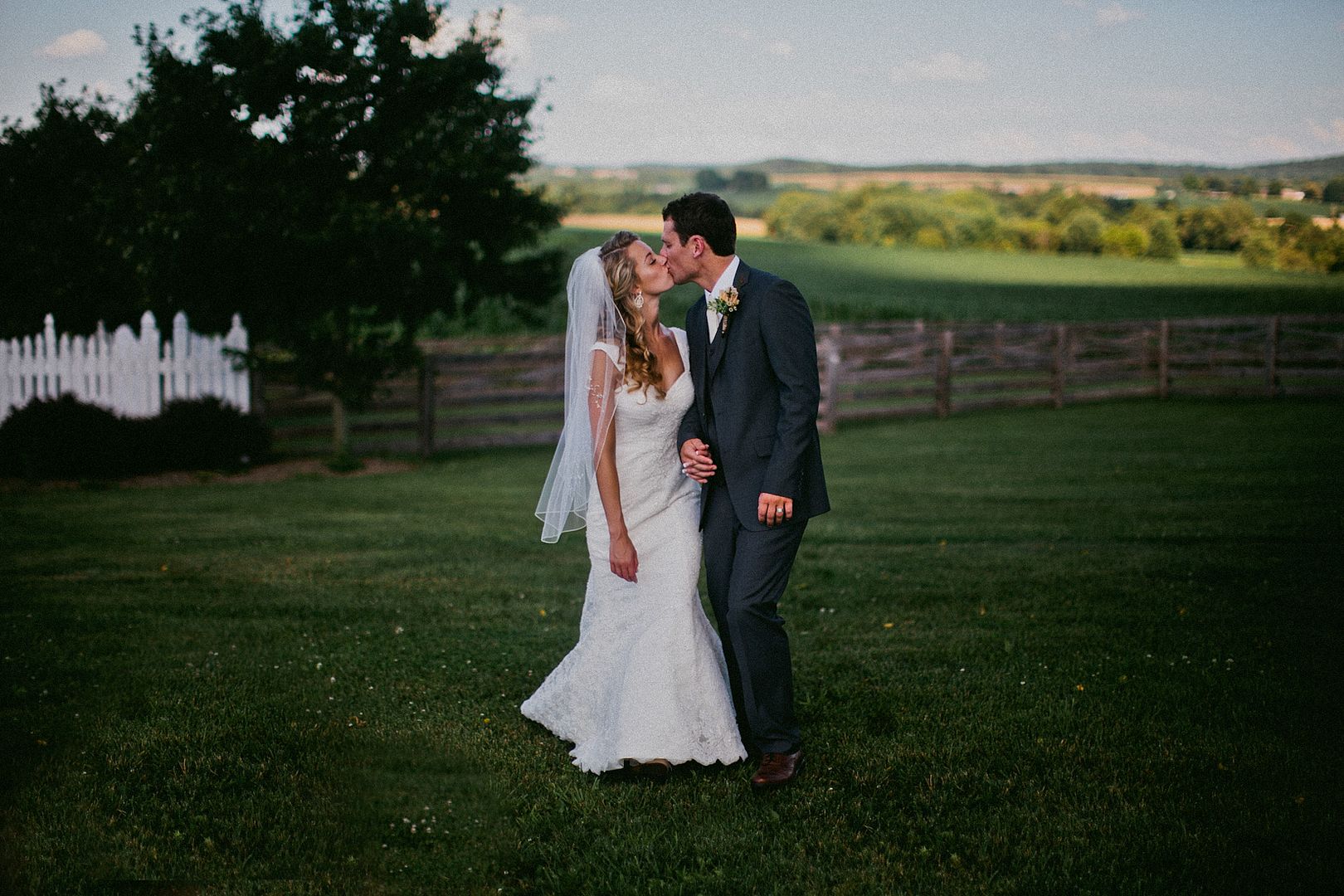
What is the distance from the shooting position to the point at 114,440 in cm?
1355

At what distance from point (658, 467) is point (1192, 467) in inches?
408

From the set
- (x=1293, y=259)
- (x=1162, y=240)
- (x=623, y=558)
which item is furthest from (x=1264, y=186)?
(x=623, y=558)

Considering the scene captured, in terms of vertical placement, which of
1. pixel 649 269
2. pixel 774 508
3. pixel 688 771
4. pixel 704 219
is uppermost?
pixel 704 219

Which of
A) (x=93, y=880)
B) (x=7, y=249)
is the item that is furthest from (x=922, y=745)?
(x=7, y=249)

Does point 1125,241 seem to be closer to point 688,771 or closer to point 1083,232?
point 1083,232

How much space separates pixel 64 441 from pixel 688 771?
11.5m

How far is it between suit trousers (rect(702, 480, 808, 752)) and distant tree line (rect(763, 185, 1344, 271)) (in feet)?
93.5

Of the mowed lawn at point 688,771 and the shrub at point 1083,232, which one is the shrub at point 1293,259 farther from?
the shrub at point 1083,232

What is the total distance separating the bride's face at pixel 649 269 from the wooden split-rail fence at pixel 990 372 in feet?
44.6

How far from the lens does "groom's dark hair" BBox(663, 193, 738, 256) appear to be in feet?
14.2

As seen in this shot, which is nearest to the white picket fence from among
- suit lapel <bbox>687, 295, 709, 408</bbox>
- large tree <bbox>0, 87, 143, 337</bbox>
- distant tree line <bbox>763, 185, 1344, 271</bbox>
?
large tree <bbox>0, 87, 143, 337</bbox>

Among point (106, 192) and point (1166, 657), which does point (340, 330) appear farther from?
point (1166, 657)

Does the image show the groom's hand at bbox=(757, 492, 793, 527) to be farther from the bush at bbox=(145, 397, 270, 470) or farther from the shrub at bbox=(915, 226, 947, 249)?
the shrub at bbox=(915, 226, 947, 249)

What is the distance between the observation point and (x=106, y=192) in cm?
1548
